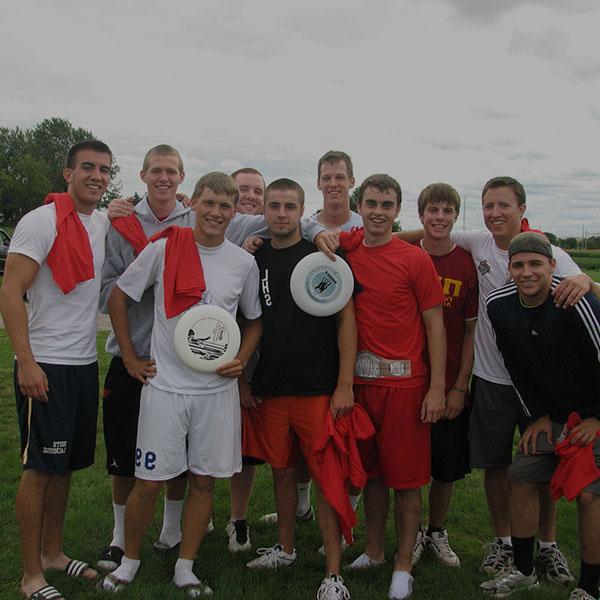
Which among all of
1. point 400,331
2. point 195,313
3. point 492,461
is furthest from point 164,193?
point 492,461

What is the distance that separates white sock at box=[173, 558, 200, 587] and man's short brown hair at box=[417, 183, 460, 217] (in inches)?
111

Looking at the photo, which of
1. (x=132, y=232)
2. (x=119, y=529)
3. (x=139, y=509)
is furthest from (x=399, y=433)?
(x=132, y=232)

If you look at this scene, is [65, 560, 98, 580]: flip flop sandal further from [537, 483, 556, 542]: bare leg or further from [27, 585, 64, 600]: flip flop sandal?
[537, 483, 556, 542]: bare leg

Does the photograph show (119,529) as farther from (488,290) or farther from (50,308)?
(488,290)

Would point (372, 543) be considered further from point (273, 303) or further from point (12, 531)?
point (12, 531)

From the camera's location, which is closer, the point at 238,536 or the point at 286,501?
the point at 286,501

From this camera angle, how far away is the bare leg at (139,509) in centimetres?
356

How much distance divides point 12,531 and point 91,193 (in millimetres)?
2547

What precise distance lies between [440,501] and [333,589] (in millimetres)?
1213

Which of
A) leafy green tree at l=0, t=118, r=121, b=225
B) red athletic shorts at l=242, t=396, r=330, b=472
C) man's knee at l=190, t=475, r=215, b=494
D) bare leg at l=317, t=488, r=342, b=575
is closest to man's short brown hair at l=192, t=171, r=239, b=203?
red athletic shorts at l=242, t=396, r=330, b=472

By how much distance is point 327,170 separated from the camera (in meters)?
5.04

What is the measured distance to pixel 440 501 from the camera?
437 centimetres

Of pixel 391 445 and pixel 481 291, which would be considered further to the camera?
pixel 481 291

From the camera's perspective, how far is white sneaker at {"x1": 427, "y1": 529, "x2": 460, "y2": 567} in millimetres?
4152
